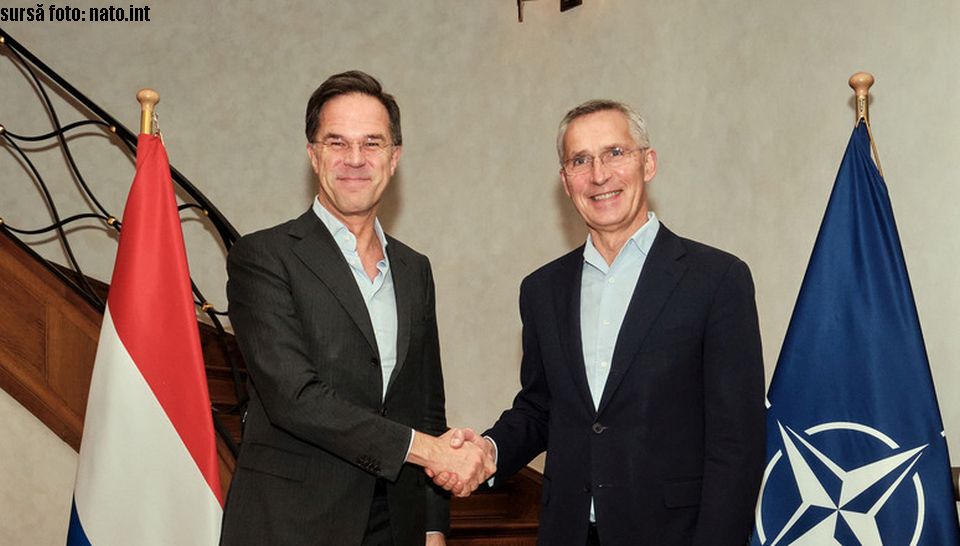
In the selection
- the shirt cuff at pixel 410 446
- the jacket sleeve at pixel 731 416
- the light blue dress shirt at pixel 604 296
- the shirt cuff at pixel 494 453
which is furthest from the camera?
the shirt cuff at pixel 494 453

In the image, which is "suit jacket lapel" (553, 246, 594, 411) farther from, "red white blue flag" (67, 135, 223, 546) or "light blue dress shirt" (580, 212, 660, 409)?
"red white blue flag" (67, 135, 223, 546)

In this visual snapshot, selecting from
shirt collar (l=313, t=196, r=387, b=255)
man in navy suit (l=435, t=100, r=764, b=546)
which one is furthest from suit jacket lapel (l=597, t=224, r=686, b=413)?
shirt collar (l=313, t=196, r=387, b=255)

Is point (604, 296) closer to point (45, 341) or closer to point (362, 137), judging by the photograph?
point (362, 137)

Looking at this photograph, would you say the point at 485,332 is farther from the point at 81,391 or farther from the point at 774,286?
the point at 81,391

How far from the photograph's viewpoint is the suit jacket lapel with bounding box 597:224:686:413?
2.40m

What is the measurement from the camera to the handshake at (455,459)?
2.44 m

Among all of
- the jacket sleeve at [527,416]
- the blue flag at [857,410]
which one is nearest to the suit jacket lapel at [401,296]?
the jacket sleeve at [527,416]

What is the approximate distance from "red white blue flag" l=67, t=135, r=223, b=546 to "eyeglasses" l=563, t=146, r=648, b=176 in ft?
3.84

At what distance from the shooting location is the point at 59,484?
3730 mm

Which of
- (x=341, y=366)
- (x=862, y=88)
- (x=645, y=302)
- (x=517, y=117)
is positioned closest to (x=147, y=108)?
(x=341, y=366)

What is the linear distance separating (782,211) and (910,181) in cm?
52

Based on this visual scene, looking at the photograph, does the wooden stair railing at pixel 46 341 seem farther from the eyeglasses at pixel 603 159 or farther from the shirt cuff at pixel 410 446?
the eyeglasses at pixel 603 159

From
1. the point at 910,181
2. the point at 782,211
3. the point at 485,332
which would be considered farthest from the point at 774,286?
the point at 485,332

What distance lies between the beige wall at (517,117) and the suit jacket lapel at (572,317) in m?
1.53
